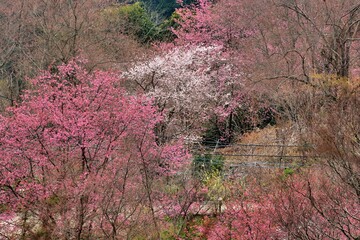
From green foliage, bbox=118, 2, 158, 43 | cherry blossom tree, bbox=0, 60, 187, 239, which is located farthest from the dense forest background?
green foliage, bbox=118, 2, 158, 43

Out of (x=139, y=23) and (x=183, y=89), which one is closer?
(x=183, y=89)

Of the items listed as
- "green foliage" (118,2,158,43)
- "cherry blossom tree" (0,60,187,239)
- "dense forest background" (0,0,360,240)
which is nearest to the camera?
"dense forest background" (0,0,360,240)

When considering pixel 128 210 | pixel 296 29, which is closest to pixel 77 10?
pixel 296 29

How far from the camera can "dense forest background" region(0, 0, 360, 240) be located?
27.0 ft

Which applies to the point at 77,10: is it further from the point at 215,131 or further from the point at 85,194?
the point at 85,194

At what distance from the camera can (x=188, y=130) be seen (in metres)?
16.6

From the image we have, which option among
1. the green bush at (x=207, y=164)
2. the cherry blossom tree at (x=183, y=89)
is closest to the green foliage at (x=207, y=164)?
the green bush at (x=207, y=164)

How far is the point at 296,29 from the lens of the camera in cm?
1811

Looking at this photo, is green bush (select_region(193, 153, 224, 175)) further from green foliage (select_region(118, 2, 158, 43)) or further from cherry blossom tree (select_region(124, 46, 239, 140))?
green foliage (select_region(118, 2, 158, 43))

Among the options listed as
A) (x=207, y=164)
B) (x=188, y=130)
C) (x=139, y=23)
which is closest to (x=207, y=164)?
(x=207, y=164)

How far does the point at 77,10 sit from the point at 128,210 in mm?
11672

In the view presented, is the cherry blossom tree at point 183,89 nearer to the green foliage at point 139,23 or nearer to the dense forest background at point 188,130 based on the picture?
the dense forest background at point 188,130

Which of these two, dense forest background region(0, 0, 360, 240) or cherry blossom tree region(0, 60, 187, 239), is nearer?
dense forest background region(0, 0, 360, 240)

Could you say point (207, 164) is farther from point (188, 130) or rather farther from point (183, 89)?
point (183, 89)
